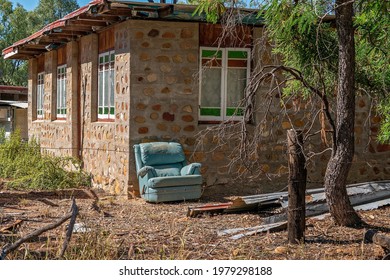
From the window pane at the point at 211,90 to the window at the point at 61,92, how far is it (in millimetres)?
4969

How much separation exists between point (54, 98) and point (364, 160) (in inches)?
314

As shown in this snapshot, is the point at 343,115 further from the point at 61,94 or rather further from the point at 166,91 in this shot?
the point at 61,94

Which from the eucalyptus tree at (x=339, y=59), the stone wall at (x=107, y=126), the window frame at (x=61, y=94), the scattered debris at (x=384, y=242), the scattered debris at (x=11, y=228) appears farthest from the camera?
the window frame at (x=61, y=94)

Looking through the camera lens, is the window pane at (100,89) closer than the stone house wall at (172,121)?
No

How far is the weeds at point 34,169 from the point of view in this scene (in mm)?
13398

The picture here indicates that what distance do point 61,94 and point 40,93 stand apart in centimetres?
250

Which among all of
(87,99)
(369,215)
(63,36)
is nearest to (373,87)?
(369,215)

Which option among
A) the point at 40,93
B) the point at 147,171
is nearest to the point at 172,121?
the point at 147,171

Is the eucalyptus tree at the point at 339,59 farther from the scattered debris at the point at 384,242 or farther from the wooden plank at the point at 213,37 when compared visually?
the wooden plank at the point at 213,37

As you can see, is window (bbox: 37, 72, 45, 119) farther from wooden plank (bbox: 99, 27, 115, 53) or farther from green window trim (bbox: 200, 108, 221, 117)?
green window trim (bbox: 200, 108, 221, 117)

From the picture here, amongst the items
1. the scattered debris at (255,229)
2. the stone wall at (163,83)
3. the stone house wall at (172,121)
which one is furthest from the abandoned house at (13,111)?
the scattered debris at (255,229)

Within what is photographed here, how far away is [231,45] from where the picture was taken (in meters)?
12.3

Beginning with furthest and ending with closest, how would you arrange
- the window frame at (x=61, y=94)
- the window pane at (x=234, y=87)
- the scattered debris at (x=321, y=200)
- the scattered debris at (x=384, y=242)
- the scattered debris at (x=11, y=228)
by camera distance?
the window frame at (x=61, y=94), the window pane at (x=234, y=87), the scattered debris at (x=321, y=200), the scattered debris at (x=11, y=228), the scattered debris at (x=384, y=242)
